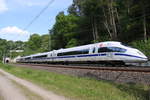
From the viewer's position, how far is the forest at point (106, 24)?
40562mm

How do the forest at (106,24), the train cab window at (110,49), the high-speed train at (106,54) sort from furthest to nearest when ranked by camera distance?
the forest at (106,24), the train cab window at (110,49), the high-speed train at (106,54)

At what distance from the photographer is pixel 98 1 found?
164 ft

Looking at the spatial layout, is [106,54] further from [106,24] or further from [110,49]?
[106,24]

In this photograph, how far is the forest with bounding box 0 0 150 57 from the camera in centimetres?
4056

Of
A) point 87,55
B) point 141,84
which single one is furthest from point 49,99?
point 87,55

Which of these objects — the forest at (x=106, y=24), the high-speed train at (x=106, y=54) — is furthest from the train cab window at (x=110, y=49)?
the forest at (x=106, y=24)

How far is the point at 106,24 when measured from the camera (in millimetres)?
54344

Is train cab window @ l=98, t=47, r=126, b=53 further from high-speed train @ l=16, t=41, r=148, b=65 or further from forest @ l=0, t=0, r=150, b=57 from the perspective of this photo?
forest @ l=0, t=0, r=150, b=57

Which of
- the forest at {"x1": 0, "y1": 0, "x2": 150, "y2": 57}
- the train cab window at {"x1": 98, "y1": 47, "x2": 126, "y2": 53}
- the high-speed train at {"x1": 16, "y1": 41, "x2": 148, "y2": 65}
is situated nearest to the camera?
the high-speed train at {"x1": 16, "y1": 41, "x2": 148, "y2": 65}

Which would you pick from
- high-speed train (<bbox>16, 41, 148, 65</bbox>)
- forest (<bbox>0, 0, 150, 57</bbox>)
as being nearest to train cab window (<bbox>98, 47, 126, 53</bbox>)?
high-speed train (<bbox>16, 41, 148, 65</bbox>)

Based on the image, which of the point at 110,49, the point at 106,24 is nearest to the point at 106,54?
the point at 110,49

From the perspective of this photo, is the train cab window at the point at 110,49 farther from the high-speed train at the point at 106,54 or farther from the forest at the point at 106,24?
the forest at the point at 106,24

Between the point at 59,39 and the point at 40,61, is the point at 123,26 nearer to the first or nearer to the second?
Answer: the point at 40,61

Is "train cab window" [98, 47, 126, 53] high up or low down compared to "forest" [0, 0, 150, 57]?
down
